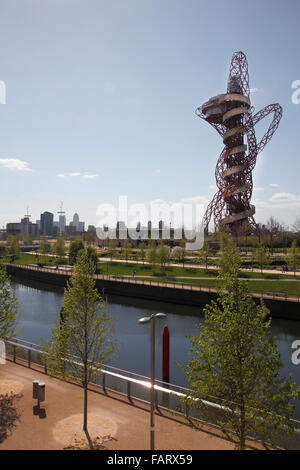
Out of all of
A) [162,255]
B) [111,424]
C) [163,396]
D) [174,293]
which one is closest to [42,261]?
[162,255]

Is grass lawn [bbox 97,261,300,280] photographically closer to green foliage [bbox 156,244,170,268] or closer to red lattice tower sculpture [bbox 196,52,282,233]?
green foliage [bbox 156,244,170,268]

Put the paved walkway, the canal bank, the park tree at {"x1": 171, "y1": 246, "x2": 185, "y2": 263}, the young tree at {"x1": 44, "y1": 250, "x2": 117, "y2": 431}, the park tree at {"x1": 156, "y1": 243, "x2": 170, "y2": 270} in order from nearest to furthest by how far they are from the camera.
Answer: the paved walkway
the young tree at {"x1": 44, "y1": 250, "x2": 117, "y2": 431}
the canal bank
the park tree at {"x1": 156, "y1": 243, "x2": 170, "y2": 270}
the park tree at {"x1": 171, "y1": 246, "x2": 185, "y2": 263}

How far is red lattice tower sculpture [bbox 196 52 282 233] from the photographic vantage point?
70.8 metres

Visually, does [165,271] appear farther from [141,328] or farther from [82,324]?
[82,324]

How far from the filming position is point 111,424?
10.7m

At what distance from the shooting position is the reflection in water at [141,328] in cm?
1994

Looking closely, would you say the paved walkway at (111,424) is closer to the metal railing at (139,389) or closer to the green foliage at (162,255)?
the metal railing at (139,389)

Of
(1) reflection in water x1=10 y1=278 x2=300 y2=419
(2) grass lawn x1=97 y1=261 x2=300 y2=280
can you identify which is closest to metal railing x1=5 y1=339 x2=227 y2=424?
(1) reflection in water x1=10 y1=278 x2=300 y2=419

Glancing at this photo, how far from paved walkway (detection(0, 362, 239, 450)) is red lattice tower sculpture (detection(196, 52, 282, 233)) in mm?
61375

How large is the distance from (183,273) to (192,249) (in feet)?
103

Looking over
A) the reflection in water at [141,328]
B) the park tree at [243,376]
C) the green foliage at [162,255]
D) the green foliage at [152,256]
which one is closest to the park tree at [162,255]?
the green foliage at [162,255]

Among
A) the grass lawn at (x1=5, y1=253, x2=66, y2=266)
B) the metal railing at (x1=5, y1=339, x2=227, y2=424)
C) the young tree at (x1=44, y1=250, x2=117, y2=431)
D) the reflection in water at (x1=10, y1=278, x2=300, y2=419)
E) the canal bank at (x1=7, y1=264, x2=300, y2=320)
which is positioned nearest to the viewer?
the metal railing at (x1=5, y1=339, x2=227, y2=424)

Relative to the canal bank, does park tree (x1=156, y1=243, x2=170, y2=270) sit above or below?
above
